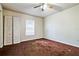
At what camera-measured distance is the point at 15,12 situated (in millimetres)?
2652

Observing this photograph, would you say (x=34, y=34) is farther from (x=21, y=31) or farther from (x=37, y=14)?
(x=37, y=14)

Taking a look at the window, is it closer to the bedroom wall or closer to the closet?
the bedroom wall

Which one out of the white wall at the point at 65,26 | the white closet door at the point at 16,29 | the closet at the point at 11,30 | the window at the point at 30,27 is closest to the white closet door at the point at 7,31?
the closet at the point at 11,30

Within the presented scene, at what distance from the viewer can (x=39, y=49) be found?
10.7 ft

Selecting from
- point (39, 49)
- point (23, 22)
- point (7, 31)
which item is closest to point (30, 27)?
point (23, 22)

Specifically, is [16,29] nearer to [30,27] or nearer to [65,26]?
[30,27]

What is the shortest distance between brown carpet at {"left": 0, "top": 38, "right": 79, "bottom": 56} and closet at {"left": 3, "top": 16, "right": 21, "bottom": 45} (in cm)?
21

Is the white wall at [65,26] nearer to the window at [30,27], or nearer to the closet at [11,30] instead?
the window at [30,27]

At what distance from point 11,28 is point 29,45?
1089 mm

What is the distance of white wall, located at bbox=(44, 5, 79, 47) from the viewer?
358cm

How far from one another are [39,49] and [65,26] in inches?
58.1

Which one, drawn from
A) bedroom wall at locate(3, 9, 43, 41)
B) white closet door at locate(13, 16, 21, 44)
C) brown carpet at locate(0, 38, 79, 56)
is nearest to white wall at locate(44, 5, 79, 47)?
brown carpet at locate(0, 38, 79, 56)

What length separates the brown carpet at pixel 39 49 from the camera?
278 centimetres

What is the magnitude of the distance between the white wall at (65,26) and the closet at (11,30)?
49.7 inches
